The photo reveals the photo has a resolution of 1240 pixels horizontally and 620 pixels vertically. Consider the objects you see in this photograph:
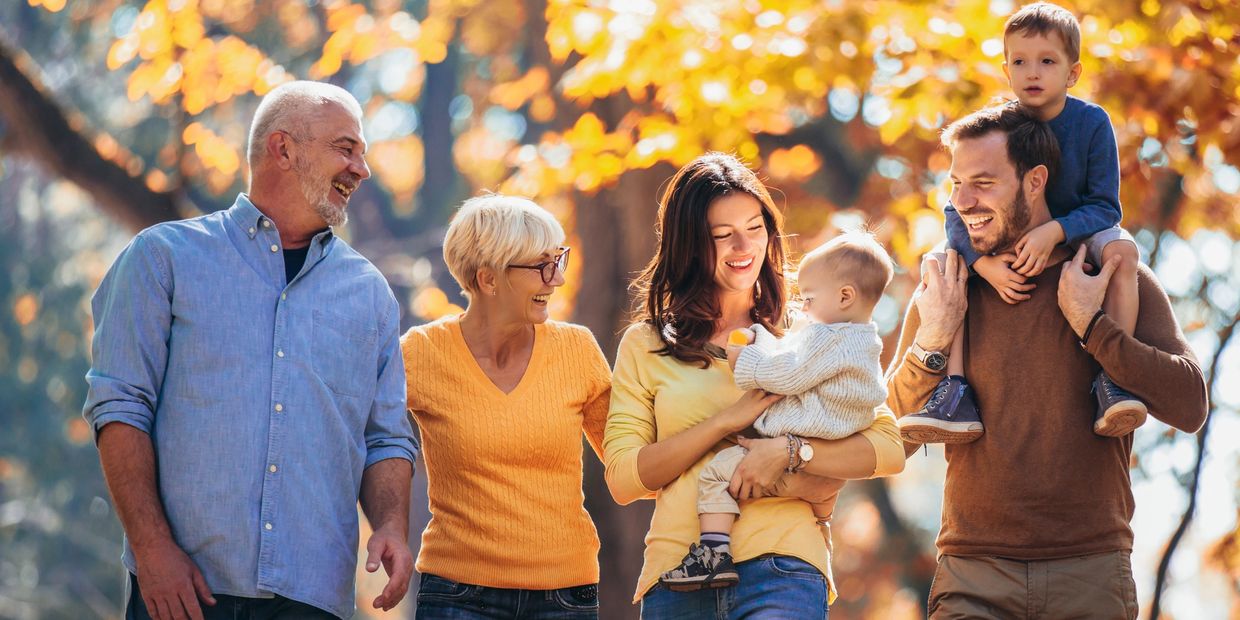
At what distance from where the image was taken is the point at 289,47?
52.7 feet

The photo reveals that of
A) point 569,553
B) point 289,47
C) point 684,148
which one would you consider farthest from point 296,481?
point 289,47

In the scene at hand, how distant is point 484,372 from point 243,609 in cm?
92

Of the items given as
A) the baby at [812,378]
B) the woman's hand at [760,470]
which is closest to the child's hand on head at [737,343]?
the baby at [812,378]

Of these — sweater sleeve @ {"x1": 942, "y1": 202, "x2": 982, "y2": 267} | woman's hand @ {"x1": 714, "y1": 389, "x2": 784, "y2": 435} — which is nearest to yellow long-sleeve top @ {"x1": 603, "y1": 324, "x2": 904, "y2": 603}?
woman's hand @ {"x1": 714, "y1": 389, "x2": 784, "y2": 435}

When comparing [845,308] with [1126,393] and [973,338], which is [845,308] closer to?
[973,338]

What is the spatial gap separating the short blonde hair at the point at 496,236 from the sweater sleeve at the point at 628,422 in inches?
14.8

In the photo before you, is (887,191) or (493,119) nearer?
(887,191)

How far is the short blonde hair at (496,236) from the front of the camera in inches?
152

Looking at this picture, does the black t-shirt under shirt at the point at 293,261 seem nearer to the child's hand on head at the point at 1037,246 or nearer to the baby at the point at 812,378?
the baby at the point at 812,378

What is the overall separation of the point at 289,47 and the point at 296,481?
13470 millimetres

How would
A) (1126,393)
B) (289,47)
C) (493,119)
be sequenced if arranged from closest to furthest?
(1126,393) → (289,47) → (493,119)

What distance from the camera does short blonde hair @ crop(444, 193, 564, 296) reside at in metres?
3.86

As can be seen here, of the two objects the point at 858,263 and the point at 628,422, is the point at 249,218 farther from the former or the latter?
the point at 858,263

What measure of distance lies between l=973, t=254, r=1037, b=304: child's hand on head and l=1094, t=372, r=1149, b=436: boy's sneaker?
284 millimetres
